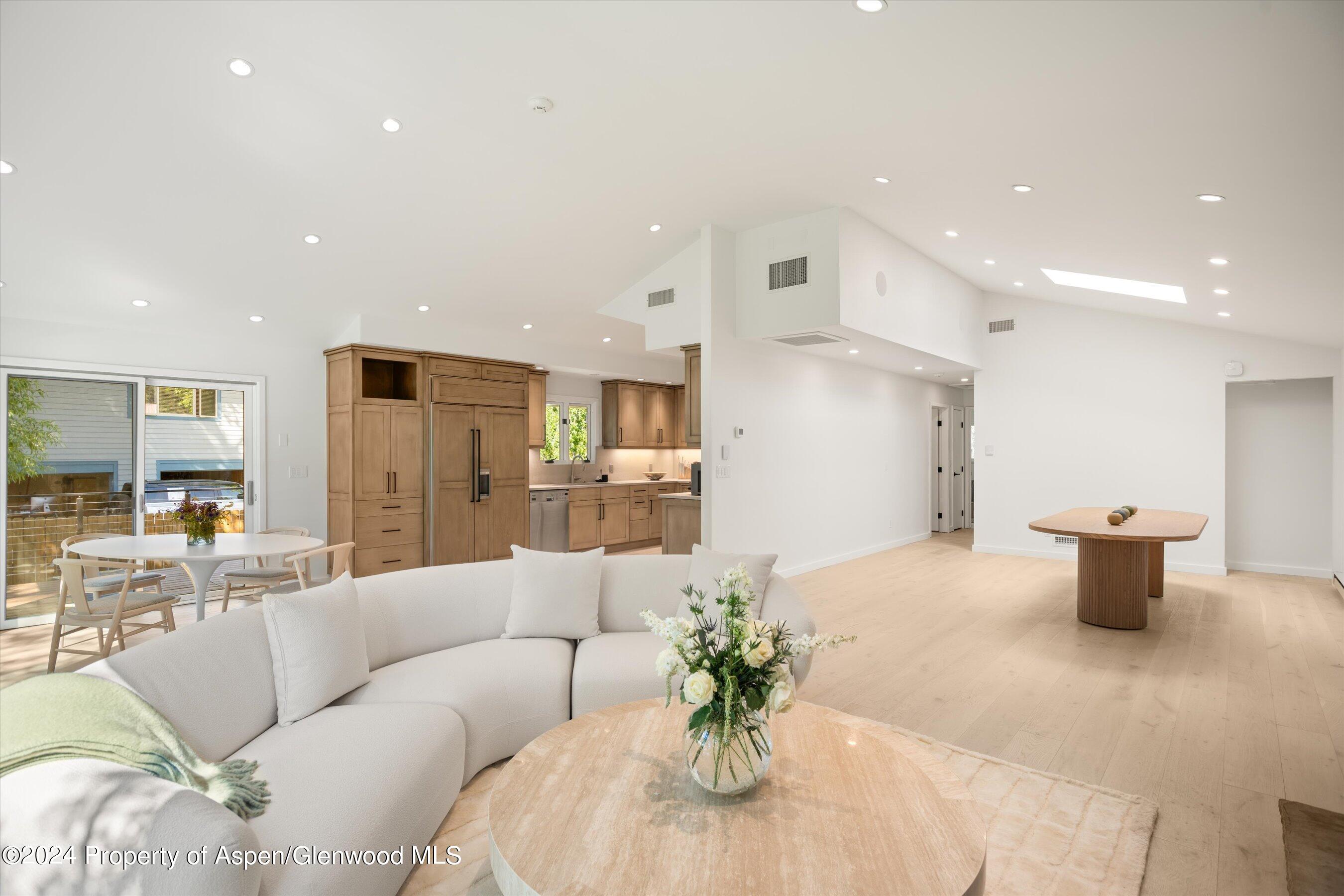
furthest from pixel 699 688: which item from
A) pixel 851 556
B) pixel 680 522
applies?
pixel 851 556

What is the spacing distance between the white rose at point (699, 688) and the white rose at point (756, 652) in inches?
4.3

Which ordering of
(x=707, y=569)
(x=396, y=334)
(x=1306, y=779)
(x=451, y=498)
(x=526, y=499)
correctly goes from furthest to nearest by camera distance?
1. (x=526, y=499)
2. (x=451, y=498)
3. (x=396, y=334)
4. (x=707, y=569)
5. (x=1306, y=779)

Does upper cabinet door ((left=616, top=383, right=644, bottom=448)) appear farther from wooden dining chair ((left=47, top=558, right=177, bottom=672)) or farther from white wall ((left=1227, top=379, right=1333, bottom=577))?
white wall ((left=1227, top=379, right=1333, bottom=577))

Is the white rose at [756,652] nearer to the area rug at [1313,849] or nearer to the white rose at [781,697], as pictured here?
the white rose at [781,697]

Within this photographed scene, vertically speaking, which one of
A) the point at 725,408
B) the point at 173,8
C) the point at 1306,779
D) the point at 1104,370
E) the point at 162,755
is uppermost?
the point at 173,8

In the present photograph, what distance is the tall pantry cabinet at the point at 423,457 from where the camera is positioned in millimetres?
6496

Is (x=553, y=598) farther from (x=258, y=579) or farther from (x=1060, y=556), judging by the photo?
(x=1060, y=556)

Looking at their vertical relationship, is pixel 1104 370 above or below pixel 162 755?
above

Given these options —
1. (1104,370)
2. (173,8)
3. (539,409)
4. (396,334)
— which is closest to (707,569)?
(173,8)

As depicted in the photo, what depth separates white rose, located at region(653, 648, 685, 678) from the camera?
1.81 meters

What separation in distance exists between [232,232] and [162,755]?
166 inches

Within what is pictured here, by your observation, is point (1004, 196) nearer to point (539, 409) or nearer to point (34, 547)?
point (539, 409)

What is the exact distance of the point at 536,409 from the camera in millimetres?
8141

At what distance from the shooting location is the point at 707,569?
11.2 ft
